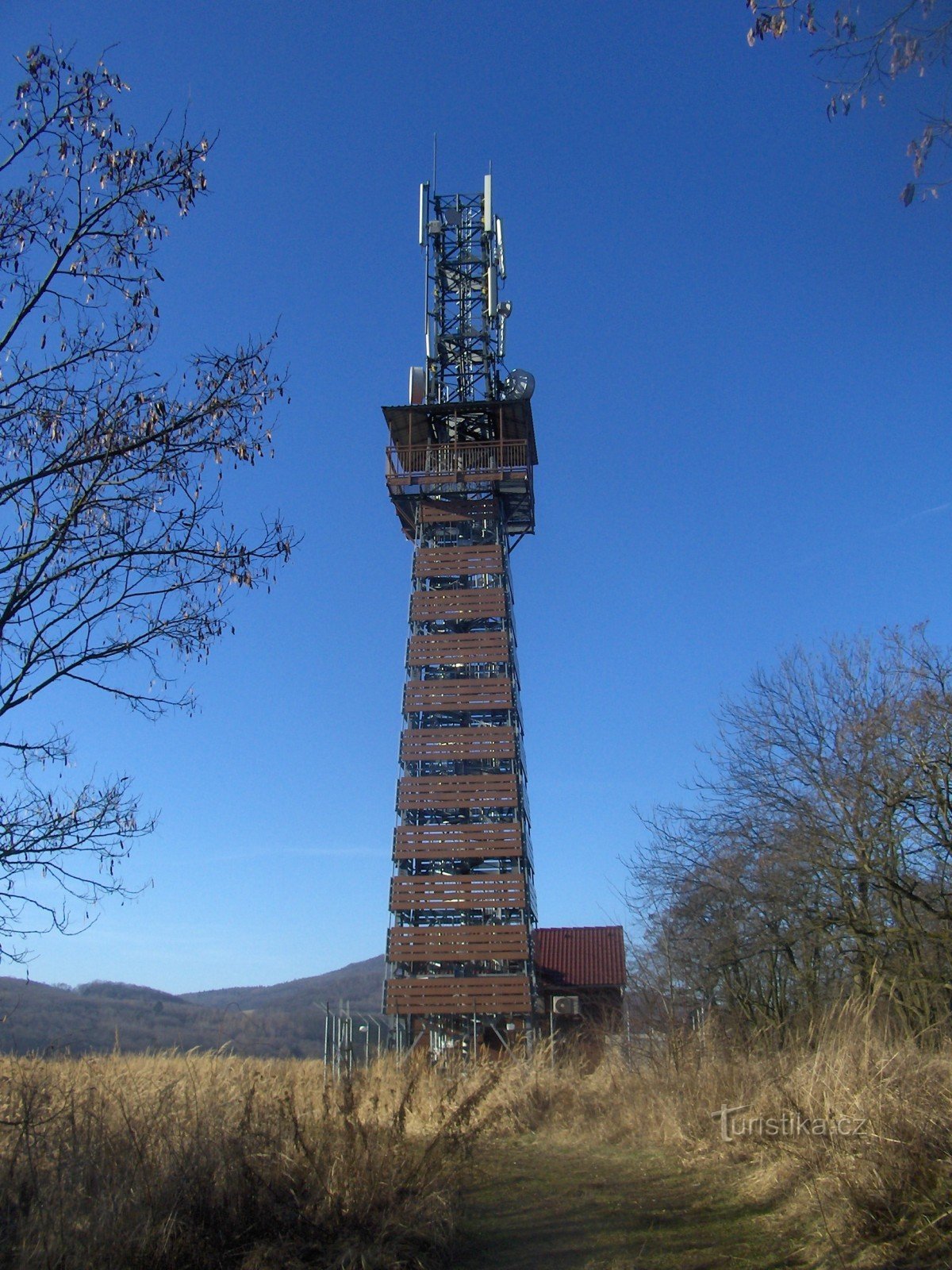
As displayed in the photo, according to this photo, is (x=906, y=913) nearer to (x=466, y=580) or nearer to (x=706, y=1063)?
(x=706, y=1063)

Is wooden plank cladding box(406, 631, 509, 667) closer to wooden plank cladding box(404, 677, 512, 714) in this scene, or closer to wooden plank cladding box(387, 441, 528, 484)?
wooden plank cladding box(404, 677, 512, 714)

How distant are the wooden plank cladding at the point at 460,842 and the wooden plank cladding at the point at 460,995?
3.19 m

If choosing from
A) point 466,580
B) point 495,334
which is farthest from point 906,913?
point 495,334

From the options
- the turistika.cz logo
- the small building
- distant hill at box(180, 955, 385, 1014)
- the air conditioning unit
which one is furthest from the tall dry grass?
distant hill at box(180, 955, 385, 1014)

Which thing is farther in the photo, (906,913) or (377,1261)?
(906,913)

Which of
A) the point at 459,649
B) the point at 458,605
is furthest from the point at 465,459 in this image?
the point at 459,649

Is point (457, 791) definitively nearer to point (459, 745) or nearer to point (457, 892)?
point (459, 745)

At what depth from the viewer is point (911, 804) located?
12.2m

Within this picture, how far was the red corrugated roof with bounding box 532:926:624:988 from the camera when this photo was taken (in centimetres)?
3978

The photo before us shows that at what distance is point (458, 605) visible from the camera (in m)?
30.5

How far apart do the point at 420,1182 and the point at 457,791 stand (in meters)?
22.1

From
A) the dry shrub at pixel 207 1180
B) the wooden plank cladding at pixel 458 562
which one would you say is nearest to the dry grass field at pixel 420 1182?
the dry shrub at pixel 207 1180

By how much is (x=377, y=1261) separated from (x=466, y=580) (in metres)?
26.7

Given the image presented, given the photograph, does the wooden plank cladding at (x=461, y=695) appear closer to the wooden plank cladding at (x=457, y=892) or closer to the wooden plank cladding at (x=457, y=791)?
the wooden plank cladding at (x=457, y=791)
